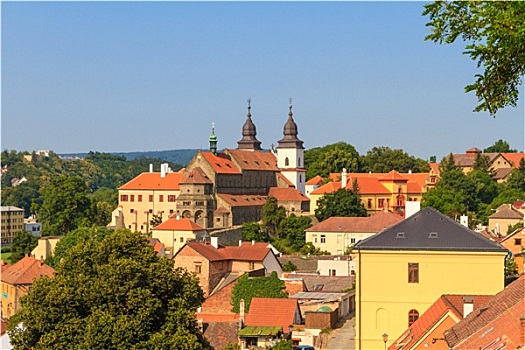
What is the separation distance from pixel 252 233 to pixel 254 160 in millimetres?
16490

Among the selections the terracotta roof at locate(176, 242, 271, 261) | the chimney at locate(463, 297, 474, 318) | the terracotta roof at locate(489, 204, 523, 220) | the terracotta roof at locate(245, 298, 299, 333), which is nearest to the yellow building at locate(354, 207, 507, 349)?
the chimney at locate(463, 297, 474, 318)

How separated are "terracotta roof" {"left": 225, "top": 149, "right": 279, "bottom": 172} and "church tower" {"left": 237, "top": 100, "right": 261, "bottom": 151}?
258 centimetres

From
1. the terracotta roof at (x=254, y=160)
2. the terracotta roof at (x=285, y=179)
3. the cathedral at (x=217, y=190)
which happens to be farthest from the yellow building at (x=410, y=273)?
the terracotta roof at (x=285, y=179)

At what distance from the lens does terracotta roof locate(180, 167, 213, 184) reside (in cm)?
7475

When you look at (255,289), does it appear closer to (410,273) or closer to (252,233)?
(410,273)

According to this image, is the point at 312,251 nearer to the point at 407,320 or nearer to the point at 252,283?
the point at 252,283

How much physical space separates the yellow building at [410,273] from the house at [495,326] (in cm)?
736

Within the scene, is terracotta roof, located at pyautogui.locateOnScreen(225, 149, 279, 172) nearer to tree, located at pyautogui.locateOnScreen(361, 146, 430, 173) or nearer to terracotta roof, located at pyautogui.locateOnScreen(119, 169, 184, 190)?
terracotta roof, located at pyautogui.locateOnScreen(119, 169, 184, 190)

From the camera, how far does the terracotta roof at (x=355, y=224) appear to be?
65875mm

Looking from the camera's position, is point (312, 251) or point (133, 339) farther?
point (312, 251)

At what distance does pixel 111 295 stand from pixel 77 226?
189 feet

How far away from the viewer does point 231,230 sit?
232 ft

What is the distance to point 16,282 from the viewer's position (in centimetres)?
A: 5397

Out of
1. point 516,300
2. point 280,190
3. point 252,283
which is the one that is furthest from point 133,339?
point 280,190
